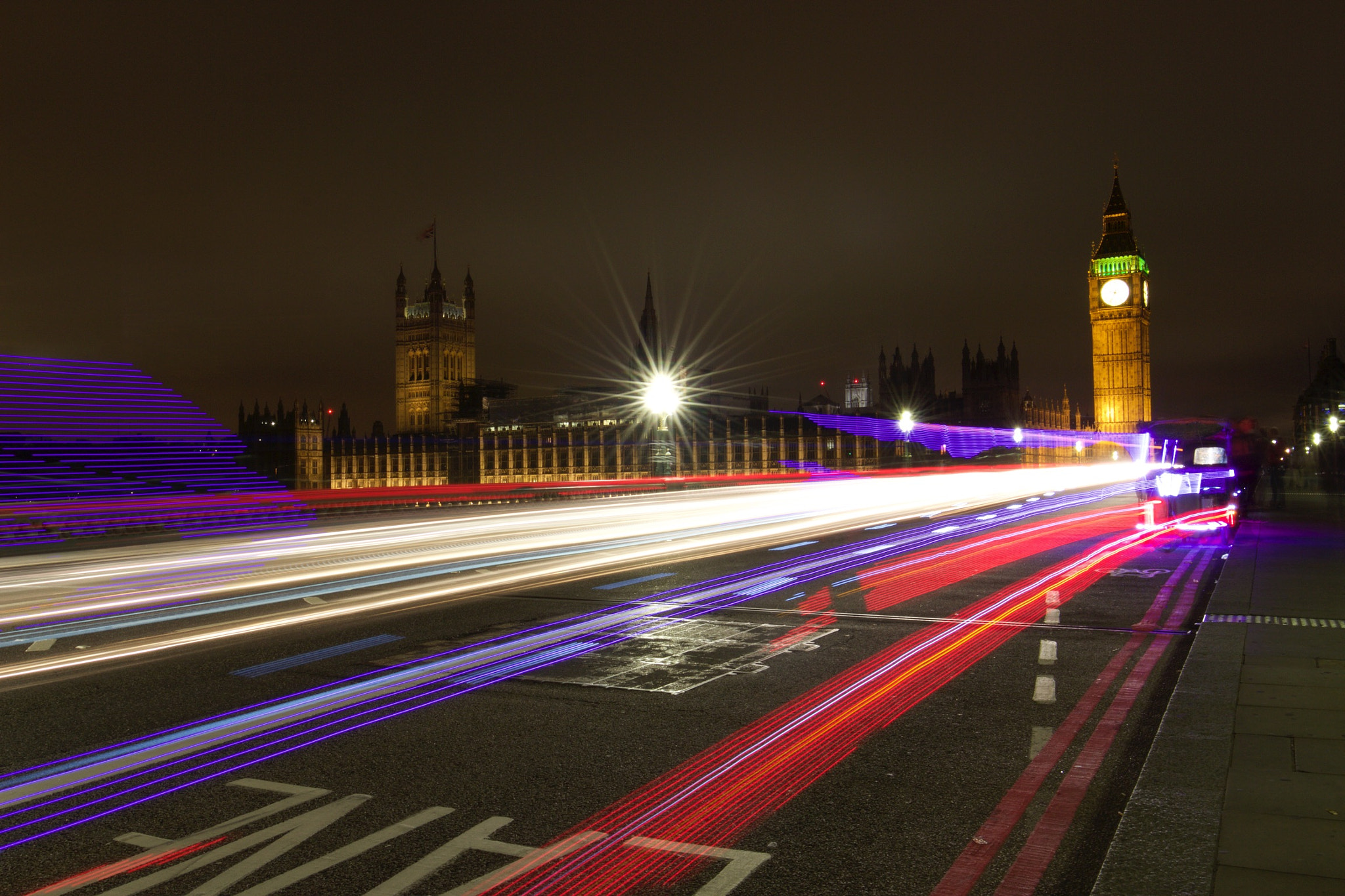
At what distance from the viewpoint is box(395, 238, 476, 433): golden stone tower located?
152500mm

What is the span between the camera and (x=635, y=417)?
10575 cm

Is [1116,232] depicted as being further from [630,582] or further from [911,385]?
[630,582]

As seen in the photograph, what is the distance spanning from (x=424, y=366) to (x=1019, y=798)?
15642cm

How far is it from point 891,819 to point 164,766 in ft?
12.7

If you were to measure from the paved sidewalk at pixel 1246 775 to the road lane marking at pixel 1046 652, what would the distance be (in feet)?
3.28

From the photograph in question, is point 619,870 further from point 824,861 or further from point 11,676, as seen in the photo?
point 11,676

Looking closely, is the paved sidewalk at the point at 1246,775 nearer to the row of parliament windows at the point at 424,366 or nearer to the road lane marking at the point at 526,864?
the road lane marking at the point at 526,864

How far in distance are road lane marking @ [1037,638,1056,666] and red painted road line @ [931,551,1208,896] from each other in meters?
0.43

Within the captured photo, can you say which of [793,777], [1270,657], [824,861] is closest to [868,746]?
[793,777]

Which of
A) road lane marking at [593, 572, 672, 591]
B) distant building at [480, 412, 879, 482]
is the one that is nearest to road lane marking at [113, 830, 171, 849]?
road lane marking at [593, 572, 672, 591]

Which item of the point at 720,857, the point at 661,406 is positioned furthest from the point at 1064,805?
the point at 661,406

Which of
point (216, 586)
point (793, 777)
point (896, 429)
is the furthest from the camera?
point (896, 429)

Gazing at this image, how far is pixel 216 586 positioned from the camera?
12.5m

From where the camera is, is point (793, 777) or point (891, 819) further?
point (793, 777)
